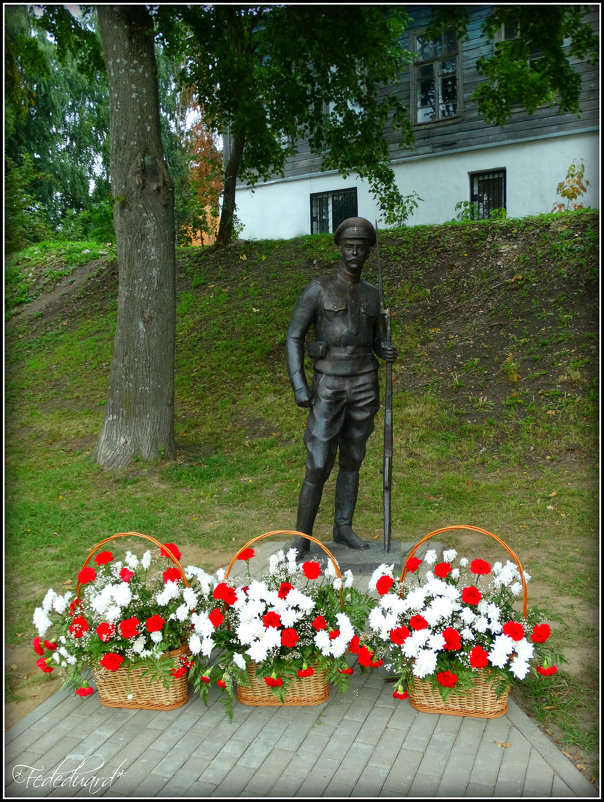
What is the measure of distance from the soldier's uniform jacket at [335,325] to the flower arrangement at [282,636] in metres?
1.84

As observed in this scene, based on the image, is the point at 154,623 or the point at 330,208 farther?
the point at 330,208

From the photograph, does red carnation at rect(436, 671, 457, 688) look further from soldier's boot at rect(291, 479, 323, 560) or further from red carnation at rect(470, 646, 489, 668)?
soldier's boot at rect(291, 479, 323, 560)

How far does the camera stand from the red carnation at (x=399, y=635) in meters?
3.73

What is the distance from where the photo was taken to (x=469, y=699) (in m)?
3.79

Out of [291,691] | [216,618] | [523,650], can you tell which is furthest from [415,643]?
[216,618]

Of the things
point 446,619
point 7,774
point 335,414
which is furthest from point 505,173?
point 7,774

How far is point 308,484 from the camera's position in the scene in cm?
555

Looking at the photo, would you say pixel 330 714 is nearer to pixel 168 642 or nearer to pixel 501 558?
pixel 168 642

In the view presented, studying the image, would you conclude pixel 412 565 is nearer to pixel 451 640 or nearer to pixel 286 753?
pixel 451 640

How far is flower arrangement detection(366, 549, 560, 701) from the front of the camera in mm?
3674

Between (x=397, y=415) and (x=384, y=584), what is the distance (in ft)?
20.9

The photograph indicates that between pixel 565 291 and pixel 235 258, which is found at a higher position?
pixel 235 258

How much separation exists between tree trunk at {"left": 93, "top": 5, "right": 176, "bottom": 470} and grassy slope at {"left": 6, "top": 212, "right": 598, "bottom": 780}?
0.55 meters

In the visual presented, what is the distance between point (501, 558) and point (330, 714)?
3.13 metres
